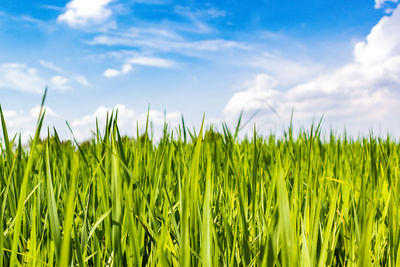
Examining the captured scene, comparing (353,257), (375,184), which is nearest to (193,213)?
(353,257)

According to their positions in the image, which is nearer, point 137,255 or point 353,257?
point 137,255

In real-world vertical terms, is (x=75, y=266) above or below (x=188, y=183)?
below

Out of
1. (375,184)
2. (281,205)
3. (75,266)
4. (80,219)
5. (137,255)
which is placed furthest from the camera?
(375,184)

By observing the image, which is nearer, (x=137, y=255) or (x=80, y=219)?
(x=137, y=255)

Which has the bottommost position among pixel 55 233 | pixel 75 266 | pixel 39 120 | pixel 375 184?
pixel 75 266

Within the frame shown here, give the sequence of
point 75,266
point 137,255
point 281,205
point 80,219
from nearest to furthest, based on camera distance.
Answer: point 281,205, point 137,255, point 75,266, point 80,219

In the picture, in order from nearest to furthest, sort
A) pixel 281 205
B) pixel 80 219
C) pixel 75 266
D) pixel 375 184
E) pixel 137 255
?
pixel 281 205 < pixel 137 255 < pixel 75 266 < pixel 80 219 < pixel 375 184

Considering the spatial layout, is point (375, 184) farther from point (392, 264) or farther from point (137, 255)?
point (137, 255)

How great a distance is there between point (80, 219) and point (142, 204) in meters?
0.33

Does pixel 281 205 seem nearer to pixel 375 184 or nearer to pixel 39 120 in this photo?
pixel 39 120

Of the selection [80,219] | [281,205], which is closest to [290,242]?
[281,205]

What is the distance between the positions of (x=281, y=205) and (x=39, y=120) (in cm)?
46

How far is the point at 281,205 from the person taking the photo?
0.58 metres

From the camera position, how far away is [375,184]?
1499 millimetres
